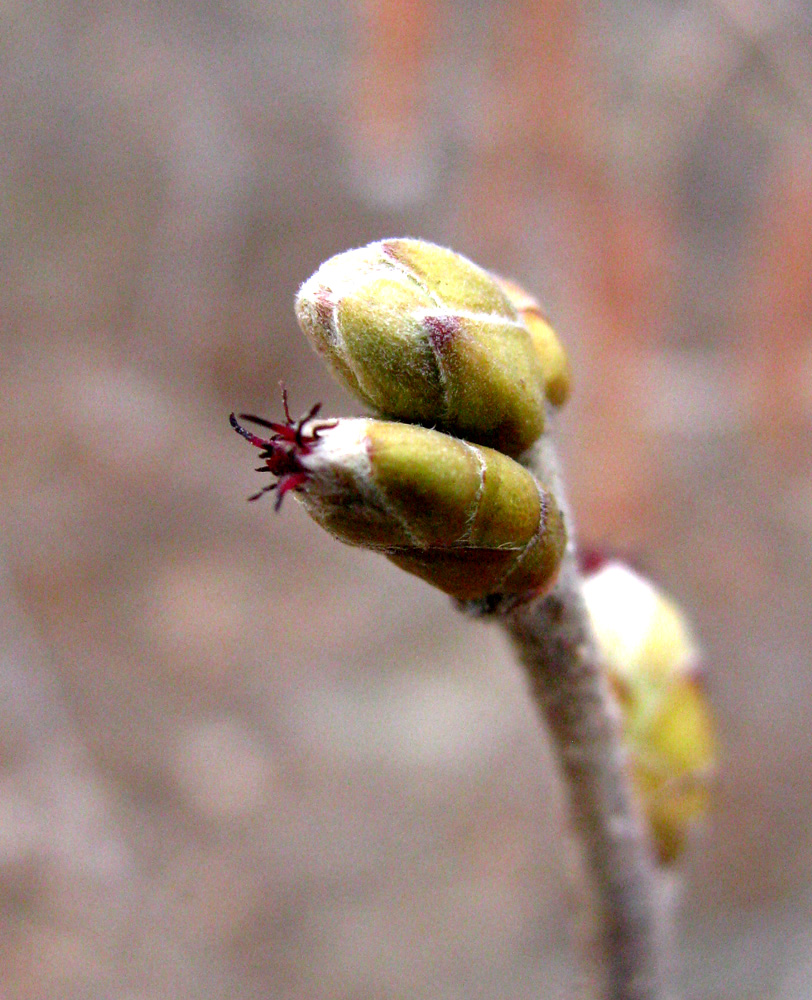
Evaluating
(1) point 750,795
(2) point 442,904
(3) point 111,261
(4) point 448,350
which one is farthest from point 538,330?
(1) point 750,795

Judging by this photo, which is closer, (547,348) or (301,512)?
(547,348)

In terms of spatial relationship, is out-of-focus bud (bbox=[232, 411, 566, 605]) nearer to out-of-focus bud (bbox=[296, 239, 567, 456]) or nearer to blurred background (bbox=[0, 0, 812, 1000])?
out-of-focus bud (bbox=[296, 239, 567, 456])

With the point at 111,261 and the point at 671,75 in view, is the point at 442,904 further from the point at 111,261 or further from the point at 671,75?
the point at 671,75

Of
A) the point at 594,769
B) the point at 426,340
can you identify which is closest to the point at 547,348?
the point at 426,340

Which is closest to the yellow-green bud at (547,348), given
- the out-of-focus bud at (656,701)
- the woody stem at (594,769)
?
the woody stem at (594,769)

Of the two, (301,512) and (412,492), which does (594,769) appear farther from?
(301,512)

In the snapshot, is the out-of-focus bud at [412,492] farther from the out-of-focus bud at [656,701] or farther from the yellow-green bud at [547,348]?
the out-of-focus bud at [656,701]
